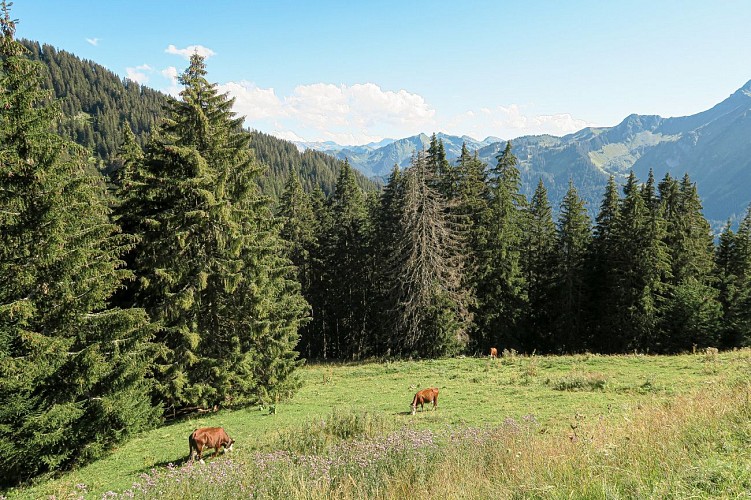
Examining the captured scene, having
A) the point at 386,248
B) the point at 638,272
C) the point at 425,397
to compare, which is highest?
the point at 386,248

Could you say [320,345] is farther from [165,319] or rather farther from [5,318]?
[5,318]

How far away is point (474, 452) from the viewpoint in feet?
25.5

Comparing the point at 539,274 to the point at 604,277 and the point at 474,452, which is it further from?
the point at 474,452

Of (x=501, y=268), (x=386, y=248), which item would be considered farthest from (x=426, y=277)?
(x=501, y=268)

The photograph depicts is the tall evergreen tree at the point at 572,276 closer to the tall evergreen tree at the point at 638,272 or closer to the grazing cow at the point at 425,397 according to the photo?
the tall evergreen tree at the point at 638,272

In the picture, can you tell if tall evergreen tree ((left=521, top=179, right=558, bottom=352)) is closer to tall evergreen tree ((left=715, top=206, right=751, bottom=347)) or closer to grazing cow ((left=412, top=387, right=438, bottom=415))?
tall evergreen tree ((left=715, top=206, right=751, bottom=347))

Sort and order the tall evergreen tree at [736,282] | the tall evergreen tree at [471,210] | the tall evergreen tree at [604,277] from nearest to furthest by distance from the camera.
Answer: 1. the tall evergreen tree at [471,210]
2. the tall evergreen tree at [736,282]
3. the tall evergreen tree at [604,277]

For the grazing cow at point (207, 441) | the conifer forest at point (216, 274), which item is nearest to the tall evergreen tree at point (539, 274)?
the conifer forest at point (216, 274)

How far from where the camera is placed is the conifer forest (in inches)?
468

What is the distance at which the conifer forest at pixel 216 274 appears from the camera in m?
11.9

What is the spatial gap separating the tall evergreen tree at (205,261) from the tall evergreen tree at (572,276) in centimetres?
3037

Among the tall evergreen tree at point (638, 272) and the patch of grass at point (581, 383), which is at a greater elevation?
the tall evergreen tree at point (638, 272)

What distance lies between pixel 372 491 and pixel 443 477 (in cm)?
117

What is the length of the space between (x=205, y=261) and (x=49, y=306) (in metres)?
5.83
